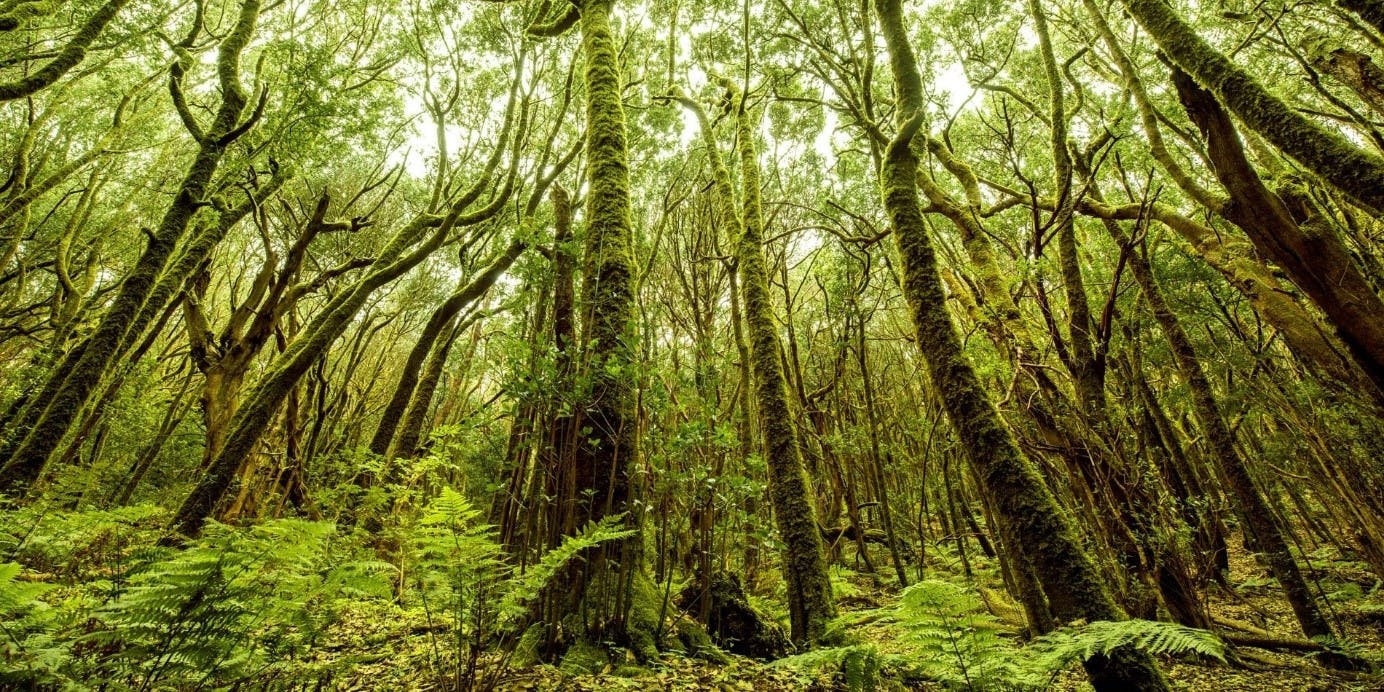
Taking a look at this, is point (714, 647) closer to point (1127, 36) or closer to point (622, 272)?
point (622, 272)

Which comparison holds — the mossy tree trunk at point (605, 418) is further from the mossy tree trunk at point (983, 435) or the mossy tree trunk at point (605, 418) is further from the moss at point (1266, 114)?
the moss at point (1266, 114)

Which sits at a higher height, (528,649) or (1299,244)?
(1299,244)

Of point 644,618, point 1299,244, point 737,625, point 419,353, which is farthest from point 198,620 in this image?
point 1299,244

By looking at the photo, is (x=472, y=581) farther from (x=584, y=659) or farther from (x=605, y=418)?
(x=605, y=418)

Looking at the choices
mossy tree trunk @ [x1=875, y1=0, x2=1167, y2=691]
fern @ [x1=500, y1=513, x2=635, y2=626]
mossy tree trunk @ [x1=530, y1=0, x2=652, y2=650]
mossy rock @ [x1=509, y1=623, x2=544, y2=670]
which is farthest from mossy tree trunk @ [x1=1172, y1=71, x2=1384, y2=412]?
mossy rock @ [x1=509, y1=623, x2=544, y2=670]

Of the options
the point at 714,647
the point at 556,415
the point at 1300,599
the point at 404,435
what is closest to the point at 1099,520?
the point at 1300,599

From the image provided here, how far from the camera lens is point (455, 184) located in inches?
419

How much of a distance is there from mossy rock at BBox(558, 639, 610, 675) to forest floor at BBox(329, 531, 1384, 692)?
0.04m

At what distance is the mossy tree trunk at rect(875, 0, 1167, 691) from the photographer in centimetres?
242

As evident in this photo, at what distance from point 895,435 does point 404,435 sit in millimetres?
11532

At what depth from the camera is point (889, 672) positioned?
131 inches

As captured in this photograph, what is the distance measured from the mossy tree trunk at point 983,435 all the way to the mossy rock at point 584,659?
7.45 feet

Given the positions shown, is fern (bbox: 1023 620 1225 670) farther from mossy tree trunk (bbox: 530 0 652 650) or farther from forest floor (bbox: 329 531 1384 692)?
mossy tree trunk (bbox: 530 0 652 650)

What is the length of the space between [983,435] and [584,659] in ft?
8.13
